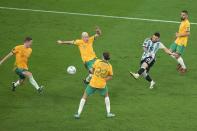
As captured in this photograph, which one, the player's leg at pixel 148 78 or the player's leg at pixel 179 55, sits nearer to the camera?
the player's leg at pixel 148 78

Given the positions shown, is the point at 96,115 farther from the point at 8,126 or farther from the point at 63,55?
the point at 63,55

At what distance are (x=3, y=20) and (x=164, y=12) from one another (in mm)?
9192

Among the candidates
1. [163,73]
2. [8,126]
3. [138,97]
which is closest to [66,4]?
[163,73]

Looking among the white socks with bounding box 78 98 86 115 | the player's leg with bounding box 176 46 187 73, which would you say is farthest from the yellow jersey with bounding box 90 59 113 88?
the player's leg with bounding box 176 46 187 73

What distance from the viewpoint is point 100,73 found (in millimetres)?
19031

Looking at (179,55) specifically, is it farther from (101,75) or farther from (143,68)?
(101,75)

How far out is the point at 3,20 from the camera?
30531 millimetres

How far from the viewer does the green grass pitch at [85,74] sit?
19469 mm

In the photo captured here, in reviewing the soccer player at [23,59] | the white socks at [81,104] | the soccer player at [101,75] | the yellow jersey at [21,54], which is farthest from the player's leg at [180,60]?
the yellow jersey at [21,54]

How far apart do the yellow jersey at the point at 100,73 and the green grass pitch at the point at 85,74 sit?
4.44 feet

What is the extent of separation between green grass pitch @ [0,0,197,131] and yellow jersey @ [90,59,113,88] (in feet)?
4.44

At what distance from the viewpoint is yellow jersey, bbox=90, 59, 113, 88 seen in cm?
1898

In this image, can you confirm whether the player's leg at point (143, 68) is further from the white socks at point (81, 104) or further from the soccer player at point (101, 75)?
the white socks at point (81, 104)

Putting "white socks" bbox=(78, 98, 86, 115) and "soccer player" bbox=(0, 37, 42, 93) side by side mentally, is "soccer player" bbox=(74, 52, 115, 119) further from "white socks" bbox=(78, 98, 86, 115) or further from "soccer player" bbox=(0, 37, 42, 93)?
"soccer player" bbox=(0, 37, 42, 93)
